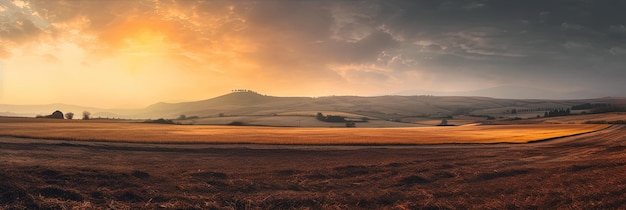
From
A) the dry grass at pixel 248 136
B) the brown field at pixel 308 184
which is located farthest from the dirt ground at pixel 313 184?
the dry grass at pixel 248 136

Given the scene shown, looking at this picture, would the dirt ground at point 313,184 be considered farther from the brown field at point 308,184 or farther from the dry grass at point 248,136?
Answer: the dry grass at point 248,136

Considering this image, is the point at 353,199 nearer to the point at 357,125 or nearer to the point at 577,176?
the point at 577,176

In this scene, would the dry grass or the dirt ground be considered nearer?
the dirt ground

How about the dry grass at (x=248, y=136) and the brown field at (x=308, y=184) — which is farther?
the dry grass at (x=248, y=136)

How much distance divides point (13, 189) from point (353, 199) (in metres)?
17.5

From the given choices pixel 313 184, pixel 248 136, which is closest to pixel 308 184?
pixel 313 184

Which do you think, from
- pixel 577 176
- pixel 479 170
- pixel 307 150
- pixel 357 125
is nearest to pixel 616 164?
pixel 577 176

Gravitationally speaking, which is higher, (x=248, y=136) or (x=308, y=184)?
(x=248, y=136)

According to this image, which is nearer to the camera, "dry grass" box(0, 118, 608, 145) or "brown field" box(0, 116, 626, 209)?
"brown field" box(0, 116, 626, 209)

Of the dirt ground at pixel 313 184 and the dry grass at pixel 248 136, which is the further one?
the dry grass at pixel 248 136

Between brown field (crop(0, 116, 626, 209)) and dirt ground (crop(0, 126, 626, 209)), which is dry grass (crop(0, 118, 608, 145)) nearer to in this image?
brown field (crop(0, 116, 626, 209))

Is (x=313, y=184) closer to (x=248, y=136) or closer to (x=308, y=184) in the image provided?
(x=308, y=184)

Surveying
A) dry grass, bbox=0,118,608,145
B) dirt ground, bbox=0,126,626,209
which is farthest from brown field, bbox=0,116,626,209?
dry grass, bbox=0,118,608,145

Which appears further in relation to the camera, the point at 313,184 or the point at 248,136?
the point at 248,136
